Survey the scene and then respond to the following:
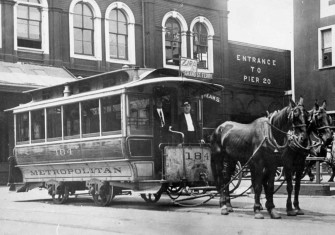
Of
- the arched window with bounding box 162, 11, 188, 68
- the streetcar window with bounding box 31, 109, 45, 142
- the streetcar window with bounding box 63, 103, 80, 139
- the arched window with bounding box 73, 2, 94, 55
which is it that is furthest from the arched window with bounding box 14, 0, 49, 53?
the streetcar window with bounding box 63, 103, 80, 139

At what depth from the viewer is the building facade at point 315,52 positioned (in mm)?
26641

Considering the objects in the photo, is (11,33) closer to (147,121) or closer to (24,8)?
(24,8)

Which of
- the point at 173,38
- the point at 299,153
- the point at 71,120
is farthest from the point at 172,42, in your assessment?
the point at 299,153

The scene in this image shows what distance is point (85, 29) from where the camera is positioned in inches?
1016

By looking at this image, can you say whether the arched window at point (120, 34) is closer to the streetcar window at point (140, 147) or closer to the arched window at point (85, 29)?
the arched window at point (85, 29)

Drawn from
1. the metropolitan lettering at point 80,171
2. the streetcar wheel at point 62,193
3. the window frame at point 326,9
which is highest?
the window frame at point 326,9

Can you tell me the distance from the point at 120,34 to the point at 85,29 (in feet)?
6.24

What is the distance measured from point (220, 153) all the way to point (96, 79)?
3.76 metres

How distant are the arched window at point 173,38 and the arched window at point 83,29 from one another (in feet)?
13.2

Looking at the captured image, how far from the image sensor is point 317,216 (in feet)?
32.8

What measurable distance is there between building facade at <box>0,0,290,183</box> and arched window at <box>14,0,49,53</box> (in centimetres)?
4

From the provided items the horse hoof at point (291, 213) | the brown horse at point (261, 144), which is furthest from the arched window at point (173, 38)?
the horse hoof at point (291, 213)

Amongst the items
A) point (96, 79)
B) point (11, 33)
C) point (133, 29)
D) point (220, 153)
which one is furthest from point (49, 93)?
point (133, 29)

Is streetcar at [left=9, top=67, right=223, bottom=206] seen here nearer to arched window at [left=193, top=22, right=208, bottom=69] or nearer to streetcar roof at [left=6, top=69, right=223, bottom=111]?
streetcar roof at [left=6, top=69, right=223, bottom=111]
